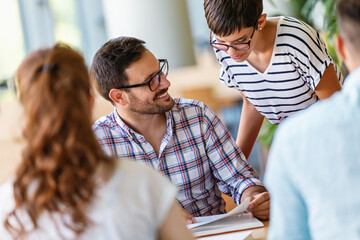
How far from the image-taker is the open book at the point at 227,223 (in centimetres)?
163

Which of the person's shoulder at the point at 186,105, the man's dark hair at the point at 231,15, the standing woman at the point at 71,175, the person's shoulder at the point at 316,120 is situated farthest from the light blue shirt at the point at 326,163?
the person's shoulder at the point at 186,105

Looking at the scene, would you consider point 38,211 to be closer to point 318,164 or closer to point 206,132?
point 318,164

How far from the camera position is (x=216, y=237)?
157cm

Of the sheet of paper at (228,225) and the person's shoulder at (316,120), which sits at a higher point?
the person's shoulder at (316,120)

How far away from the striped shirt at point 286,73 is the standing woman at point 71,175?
1.03 m

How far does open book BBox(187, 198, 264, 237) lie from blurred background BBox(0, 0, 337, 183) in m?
1.75

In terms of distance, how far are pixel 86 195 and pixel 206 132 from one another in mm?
1039

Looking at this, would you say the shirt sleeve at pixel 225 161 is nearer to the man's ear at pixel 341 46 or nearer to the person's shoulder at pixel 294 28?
the person's shoulder at pixel 294 28

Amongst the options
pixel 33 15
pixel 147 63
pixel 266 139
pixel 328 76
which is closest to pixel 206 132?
pixel 147 63

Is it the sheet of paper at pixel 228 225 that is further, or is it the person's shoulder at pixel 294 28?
the person's shoulder at pixel 294 28

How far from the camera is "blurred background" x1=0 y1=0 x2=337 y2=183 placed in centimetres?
449

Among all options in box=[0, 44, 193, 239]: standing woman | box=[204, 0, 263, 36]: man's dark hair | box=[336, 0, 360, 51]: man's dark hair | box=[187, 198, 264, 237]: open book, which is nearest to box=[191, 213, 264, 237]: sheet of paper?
box=[187, 198, 264, 237]: open book

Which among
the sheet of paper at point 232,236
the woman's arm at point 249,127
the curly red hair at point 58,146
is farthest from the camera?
the woman's arm at point 249,127

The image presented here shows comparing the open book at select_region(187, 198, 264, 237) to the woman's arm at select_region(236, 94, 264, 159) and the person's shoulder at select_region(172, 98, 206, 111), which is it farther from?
the woman's arm at select_region(236, 94, 264, 159)
